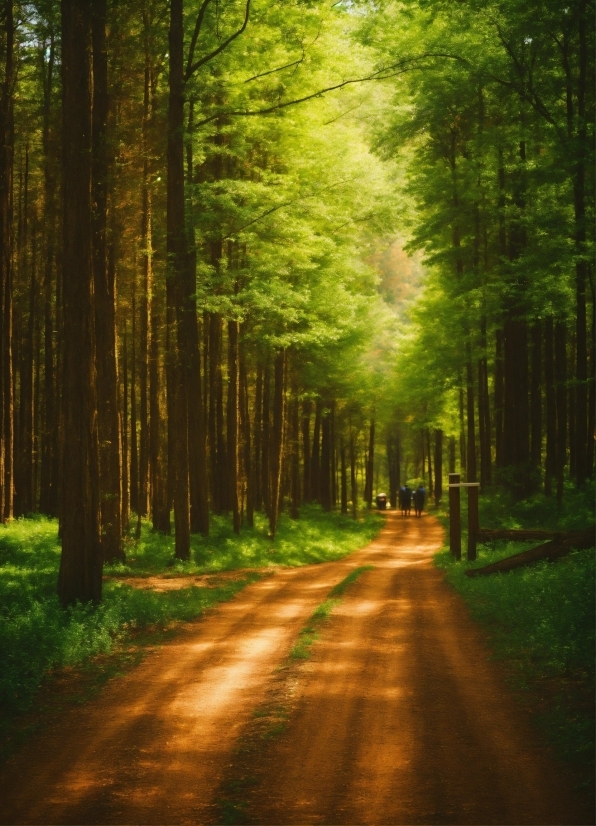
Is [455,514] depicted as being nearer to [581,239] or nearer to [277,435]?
[581,239]

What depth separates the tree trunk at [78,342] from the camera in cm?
1218

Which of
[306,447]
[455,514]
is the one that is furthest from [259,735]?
[306,447]

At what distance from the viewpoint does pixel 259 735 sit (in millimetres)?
7352

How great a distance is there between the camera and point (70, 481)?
12.4 meters

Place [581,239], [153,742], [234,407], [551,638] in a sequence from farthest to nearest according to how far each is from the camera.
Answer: [234,407] → [581,239] → [551,638] → [153,742]

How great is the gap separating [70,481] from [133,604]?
230 centimetres

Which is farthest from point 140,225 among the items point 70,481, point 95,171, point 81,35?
point 70,481

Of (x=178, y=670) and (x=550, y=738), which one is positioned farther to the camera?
(x=178, y=670)

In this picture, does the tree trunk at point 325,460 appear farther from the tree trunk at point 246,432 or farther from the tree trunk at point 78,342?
the tree trunk at point 78,342

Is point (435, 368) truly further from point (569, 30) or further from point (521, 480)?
point (569, 30)

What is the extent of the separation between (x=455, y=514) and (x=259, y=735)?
14.0 m

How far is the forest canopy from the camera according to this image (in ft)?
52.6

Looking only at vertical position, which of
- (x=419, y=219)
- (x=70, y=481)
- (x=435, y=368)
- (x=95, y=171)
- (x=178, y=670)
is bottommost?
(x=178, y=670)

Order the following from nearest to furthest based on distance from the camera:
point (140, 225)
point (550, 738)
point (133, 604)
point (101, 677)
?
point (550, 738)
point (101, 677)
point (133, 604)
point (140, 225)
